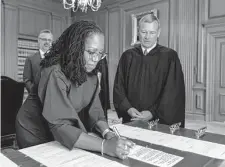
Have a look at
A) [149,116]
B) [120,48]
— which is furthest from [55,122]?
[120,48]

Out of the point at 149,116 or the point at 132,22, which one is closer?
the point at 149,116

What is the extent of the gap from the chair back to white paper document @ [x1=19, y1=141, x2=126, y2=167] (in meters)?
1.76

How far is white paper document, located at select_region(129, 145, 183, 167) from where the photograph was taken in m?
1.01

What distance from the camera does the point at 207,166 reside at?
3.28 feet

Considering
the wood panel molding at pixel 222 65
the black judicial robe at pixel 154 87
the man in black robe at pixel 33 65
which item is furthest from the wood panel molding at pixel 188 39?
the black judicial robe at pixel 154 87

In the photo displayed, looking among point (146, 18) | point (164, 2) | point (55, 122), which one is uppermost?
point (164, 2)

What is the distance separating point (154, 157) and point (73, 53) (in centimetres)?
65

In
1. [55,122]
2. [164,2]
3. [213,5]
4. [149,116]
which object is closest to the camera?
[55,122]

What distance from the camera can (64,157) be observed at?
1069mm

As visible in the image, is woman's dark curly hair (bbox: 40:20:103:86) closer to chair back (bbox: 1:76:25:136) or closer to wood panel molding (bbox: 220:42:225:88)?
chair back (bbox: 1:76:25:136)

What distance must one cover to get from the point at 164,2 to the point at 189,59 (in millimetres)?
1703

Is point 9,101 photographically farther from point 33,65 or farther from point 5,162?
point 5,162

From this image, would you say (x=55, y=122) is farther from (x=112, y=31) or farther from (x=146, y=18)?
(x=112, y=31)

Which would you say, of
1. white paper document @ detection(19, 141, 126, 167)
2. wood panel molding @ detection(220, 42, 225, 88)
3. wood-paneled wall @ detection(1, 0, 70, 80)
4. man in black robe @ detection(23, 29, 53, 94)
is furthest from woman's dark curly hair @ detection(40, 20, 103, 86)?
wood-paneled wall @ detection(1, 0, 70, 80)
